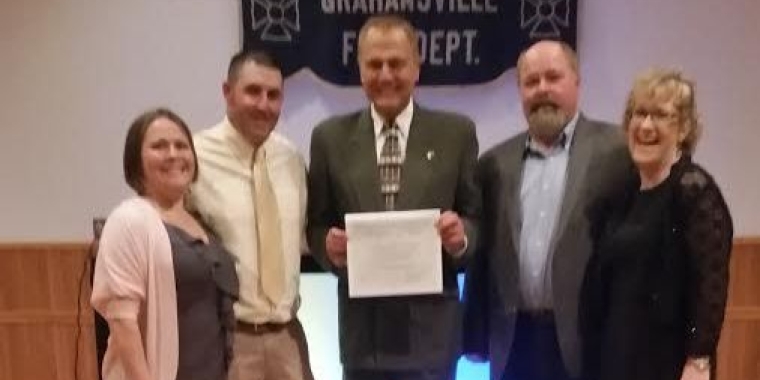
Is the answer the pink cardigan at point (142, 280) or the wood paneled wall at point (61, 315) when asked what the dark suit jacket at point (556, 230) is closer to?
the pink cardigan at point (142, 280)

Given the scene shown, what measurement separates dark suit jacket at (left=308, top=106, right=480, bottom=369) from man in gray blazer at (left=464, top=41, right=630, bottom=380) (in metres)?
0.11

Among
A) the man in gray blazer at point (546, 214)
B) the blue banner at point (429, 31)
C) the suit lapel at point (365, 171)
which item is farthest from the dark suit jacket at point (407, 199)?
the blue banner at point (429, 31)

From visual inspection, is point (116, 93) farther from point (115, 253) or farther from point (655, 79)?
point (655, 79)

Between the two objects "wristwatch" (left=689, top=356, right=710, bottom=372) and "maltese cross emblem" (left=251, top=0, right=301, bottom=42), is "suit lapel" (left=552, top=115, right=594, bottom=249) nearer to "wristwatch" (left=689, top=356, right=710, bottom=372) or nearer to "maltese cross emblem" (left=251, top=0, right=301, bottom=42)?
"wristwatch" (left=689, top=356, right=710, bottom=372)

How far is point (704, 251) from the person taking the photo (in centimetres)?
212

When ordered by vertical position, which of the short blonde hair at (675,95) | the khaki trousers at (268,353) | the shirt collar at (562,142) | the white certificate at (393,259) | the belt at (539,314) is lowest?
the khaki trousers at (268,353)

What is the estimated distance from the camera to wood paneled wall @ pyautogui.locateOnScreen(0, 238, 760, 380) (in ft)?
11.7

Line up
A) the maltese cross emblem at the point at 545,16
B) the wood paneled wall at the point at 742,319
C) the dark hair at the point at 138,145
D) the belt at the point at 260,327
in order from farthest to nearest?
the wood paneled wall at the point at 742,319, the maltese cross emblem at the point at 545,16, the belt at the point at 260,327, the dark hair at the point at 138,145

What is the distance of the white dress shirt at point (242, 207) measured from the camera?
2432 mm

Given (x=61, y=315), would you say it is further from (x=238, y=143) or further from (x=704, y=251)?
(x=704, y=251)

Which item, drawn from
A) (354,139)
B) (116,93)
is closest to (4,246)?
(116,93)

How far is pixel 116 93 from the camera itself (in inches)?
140

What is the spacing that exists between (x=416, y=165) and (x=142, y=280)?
0.73 meters

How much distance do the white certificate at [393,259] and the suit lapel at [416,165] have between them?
6cm
